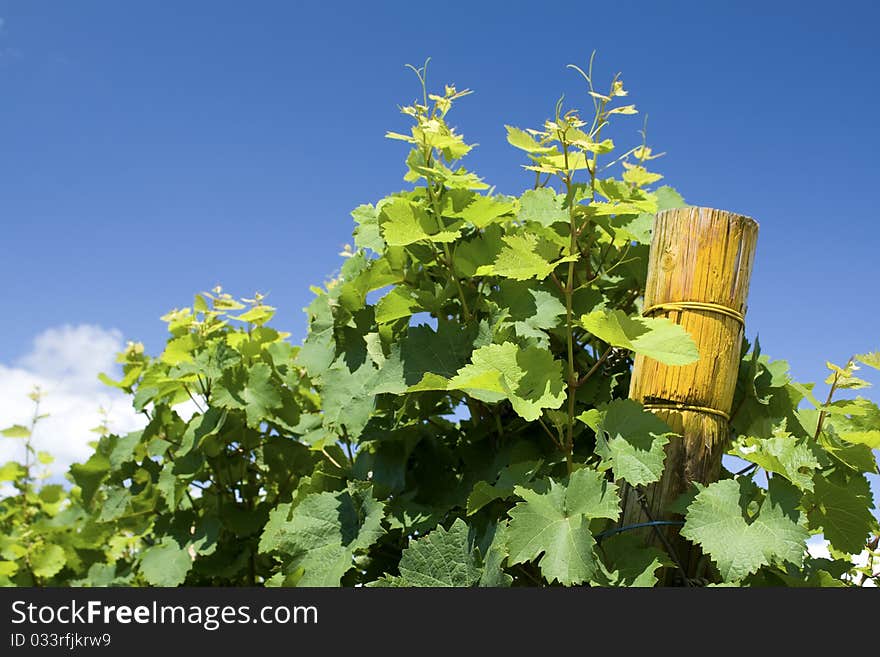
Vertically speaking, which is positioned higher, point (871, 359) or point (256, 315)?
point (256, 315)

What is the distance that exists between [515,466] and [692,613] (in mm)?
423

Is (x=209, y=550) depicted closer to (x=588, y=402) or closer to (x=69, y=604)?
(x=69, y=604)

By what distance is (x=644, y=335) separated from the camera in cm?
158

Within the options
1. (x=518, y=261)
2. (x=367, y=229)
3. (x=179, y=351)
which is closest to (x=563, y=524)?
(x=518, y=261)

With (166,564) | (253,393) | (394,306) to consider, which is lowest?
(166,564)

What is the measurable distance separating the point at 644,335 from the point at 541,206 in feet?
1.63

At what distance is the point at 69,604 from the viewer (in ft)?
5.99

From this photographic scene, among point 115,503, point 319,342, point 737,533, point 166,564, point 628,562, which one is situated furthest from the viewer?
point 115,503

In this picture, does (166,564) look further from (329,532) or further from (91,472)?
(329,532)

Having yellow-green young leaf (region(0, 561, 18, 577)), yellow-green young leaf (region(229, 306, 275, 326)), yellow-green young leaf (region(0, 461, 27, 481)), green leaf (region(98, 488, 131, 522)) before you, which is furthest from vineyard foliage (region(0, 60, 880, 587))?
yellow-green young leaf (region(0, 461, 27, 481))

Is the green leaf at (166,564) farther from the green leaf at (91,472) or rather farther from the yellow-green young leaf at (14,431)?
the yellow-green young leaf at (14,431)

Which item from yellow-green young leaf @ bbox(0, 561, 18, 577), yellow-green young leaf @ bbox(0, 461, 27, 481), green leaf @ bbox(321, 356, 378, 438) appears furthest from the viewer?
yellow-green young leaf @ bbox(0, 461, 27, 481)

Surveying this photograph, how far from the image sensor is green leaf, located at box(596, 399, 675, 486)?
1478mm

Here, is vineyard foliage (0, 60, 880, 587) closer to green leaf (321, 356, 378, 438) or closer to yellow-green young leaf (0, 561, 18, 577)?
green leaf (321, 356, 378, 438)
